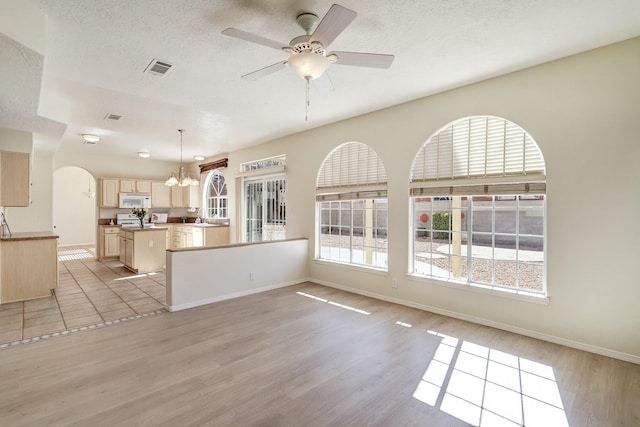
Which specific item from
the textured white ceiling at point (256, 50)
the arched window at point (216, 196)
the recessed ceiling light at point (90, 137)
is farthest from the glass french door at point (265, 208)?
the recessed ceiling light at point (90, 137)

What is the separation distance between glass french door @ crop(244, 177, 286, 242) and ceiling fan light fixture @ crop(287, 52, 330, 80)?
13.9 ft

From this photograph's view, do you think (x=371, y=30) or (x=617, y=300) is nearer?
(x=371, y=30)

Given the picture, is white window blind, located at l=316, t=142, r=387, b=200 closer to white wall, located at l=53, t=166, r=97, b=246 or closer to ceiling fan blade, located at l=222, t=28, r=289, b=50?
ceiling fan blade, located at l=222, t=28, r=289, b=50

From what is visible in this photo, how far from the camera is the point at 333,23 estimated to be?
1.93 m

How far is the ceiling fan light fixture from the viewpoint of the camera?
7.14ft

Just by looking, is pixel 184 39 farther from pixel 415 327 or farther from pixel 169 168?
pixel 169 168

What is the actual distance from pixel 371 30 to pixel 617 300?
10.7 feet

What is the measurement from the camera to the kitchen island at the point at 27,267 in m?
4.47

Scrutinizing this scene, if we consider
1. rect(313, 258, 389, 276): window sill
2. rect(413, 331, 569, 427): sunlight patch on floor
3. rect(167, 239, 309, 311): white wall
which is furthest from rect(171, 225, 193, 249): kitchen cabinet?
rect(413, 331, 569, 427): sunlight patch on floor

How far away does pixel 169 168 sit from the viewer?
30.7 feet

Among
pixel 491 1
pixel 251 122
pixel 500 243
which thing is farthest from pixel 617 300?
pixel 251 122

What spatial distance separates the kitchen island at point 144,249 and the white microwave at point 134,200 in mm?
1839

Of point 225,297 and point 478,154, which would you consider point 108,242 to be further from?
point 478,154

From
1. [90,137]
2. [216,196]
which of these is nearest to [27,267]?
[90,137]
